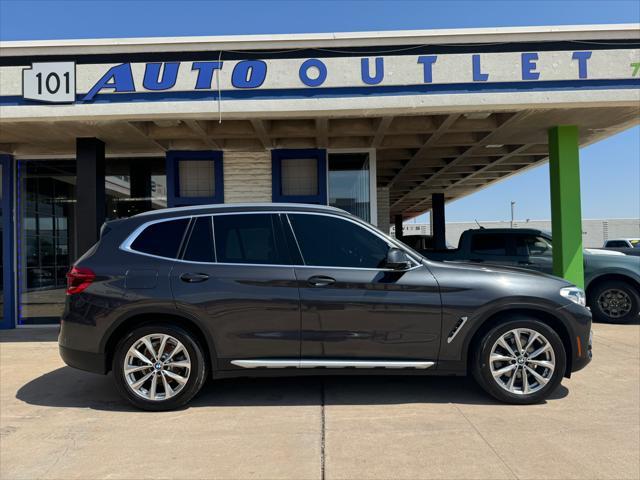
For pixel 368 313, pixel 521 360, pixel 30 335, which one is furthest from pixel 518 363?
pixel 30 335

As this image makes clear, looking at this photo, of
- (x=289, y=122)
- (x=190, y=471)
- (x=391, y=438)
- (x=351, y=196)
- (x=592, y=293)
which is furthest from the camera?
(x=351, y=196)

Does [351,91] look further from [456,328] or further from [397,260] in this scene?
[456,328]

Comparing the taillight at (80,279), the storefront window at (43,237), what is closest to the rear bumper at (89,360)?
the taillight at (80,279)

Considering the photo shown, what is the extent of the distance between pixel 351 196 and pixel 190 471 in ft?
21.5

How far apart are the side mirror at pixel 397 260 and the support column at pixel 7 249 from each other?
7687 millimetres

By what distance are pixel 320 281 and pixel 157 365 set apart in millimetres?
1620

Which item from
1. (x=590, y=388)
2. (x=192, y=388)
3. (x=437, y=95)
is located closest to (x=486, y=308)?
(x=590, y=388)

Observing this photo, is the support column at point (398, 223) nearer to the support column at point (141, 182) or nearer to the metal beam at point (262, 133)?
the metal beam at point (262, 133)

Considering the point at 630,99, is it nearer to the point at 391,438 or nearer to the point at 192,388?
the point at 391,438

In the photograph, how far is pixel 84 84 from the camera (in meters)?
6.46

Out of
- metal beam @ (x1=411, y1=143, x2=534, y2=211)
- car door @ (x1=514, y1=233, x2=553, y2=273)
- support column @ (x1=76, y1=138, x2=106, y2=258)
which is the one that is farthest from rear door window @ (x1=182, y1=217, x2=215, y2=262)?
metal beam @ (x1=411, y1=143, x2=534, y2=211)

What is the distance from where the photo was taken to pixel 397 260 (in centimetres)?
401

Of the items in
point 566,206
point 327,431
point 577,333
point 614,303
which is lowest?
point 327,431

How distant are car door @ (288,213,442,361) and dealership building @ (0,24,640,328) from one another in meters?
3.15
